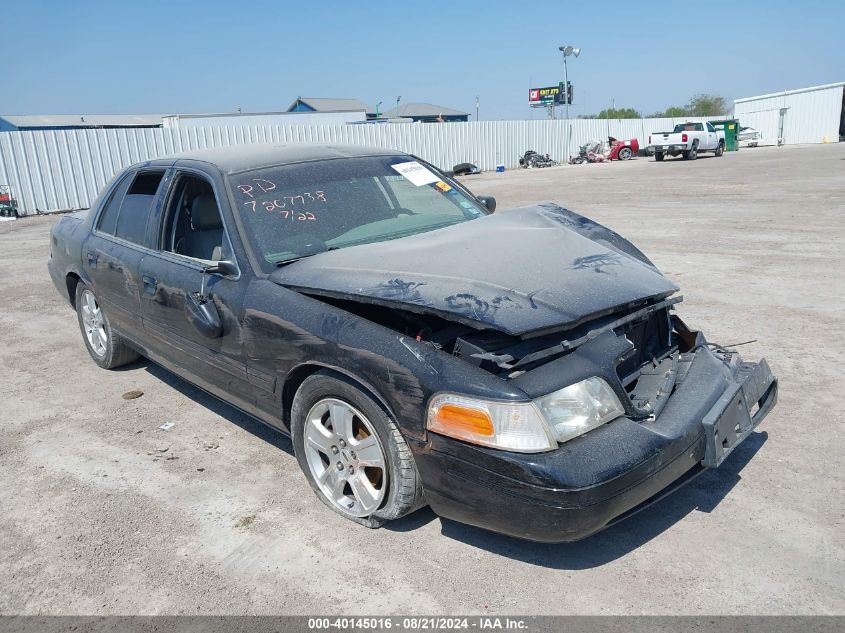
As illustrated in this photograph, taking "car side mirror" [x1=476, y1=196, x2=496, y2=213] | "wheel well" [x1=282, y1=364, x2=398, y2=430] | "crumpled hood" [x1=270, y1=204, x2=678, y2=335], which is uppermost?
"car side mirror" [x1=476, y1=196, x2=496, y2=213]

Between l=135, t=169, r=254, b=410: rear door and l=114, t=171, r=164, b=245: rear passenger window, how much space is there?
0.27m

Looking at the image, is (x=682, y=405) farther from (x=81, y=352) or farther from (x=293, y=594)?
(x=81, y=352)

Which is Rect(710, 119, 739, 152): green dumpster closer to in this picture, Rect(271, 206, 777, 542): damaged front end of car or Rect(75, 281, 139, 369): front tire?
Rect(75, 281, 139, 369): front tire

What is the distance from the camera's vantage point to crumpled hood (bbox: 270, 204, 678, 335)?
2.75 meters

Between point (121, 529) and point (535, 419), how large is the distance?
2.05m

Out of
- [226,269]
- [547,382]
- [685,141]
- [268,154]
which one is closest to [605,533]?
[547,382]

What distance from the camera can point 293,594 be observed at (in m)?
2.68

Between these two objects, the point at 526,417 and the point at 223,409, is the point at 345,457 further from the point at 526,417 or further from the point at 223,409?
the point at 223,409

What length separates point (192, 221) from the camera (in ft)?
13.9

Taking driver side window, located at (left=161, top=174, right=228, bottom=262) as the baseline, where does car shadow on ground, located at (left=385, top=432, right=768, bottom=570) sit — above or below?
below

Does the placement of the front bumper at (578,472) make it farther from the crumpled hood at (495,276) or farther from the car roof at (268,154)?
the car roof at (268,154)

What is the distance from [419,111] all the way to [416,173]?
82.2m


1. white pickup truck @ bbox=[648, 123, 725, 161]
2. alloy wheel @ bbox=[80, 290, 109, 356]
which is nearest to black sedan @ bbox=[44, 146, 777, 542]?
alloy wheel @ bbox=[80, 290, 109, 356]

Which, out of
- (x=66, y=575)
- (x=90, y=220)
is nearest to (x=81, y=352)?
(x=90, y=220)
